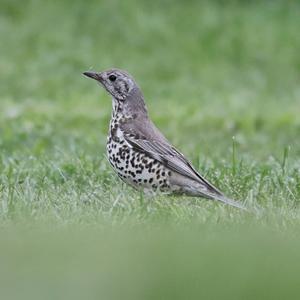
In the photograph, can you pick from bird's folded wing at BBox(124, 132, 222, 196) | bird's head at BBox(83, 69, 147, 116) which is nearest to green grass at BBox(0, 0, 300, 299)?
bird's folded wing at BBox(124, 132, 222, 196)

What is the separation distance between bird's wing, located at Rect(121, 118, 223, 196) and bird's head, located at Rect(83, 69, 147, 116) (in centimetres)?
27

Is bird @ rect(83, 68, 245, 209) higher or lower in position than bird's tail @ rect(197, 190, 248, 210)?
higher

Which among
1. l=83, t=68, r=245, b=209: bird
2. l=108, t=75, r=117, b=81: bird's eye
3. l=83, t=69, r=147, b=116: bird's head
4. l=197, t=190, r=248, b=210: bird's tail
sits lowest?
l=197, t=190, r=248, b=210: bird's tail

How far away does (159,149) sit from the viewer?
8.86 metres

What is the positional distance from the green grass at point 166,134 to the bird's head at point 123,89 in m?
0.62

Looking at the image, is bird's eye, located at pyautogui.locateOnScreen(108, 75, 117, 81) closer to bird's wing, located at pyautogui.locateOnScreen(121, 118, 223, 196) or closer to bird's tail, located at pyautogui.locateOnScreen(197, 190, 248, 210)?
bird's wing, located at pyautogui.locateOnScreen(121, 118, 223, 196)

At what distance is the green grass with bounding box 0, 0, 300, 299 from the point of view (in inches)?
247

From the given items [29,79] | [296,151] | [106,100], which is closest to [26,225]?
[296,151]

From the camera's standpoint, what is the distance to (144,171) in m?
8.73

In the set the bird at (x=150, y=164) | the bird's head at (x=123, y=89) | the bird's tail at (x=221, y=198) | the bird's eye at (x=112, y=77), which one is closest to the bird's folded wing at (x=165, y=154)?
the bird at (x=150, y=164)

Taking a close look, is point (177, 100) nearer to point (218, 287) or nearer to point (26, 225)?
point (26, 225)

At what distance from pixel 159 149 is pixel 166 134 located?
220 inches

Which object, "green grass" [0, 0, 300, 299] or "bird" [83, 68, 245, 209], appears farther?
"bird" [83, 68, 245, 209]

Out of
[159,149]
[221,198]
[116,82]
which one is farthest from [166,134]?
[221,198]
